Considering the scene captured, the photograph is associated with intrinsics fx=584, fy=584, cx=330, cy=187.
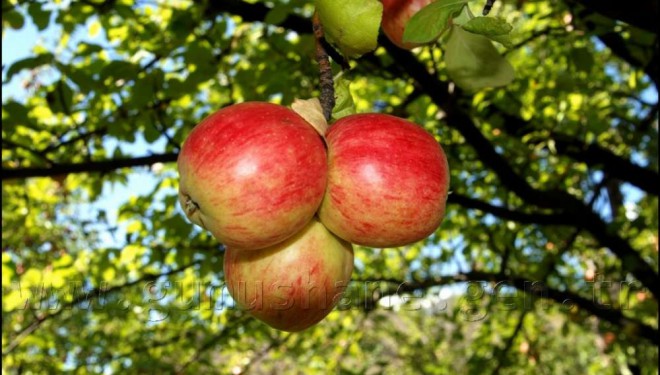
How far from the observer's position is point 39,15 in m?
2.46

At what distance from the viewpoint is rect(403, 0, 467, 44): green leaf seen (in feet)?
3.02

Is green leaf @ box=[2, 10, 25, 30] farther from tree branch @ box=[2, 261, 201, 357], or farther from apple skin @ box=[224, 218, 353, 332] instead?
apple skin @ box=[224, 218, 353, 332]

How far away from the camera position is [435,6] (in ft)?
3.00

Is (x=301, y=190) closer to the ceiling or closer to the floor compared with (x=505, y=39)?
closer to the floor

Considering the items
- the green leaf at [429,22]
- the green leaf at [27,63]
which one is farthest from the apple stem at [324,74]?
the green leaf at [27,63]

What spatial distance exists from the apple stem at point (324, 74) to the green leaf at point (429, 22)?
13 cm

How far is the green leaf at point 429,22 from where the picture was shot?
36.3 inches

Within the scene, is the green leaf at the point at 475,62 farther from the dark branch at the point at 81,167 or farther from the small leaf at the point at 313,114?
the dark branch at the point at 81,167

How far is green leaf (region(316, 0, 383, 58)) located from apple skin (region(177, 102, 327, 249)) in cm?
18

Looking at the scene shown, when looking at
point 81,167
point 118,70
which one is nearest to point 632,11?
point 118,70

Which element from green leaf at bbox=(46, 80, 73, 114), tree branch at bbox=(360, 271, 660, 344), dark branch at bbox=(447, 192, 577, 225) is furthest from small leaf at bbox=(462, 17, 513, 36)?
tree branch at bbox=(360, 271, 660, 344)

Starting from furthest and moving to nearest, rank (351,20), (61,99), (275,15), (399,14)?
(61,99) < (275,15) < (399,14) < (351,20)

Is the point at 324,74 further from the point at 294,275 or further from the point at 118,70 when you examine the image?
the point at 118,70

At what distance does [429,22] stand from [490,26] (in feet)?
0.31
